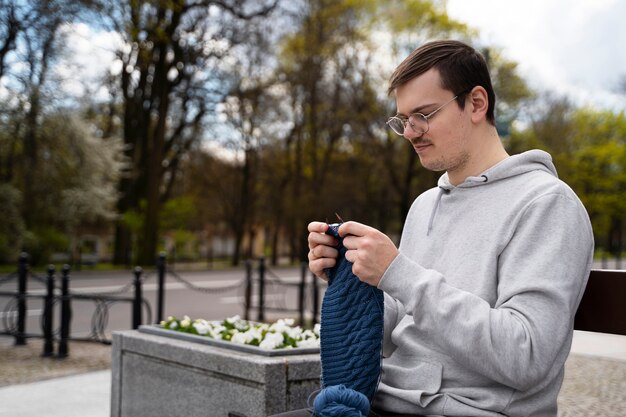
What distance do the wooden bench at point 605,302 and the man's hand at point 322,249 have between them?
0.98 meters

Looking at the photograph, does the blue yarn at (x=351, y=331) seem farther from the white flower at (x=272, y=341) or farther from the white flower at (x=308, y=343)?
the white flower at (x=308, y=343)

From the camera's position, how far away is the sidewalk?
6.30m

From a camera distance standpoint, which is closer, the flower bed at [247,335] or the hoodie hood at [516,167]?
the hoodie hood at [516,167]

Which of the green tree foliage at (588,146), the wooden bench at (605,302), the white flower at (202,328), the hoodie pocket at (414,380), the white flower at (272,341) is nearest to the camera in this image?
the hoodie pocket at (414,380)

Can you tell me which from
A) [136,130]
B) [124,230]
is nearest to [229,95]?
[136,130]

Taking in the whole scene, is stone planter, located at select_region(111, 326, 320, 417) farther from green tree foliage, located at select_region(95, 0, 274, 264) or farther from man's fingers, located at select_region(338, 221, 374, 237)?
green tree foliage, located at select_region(95, 0, 274, 264)

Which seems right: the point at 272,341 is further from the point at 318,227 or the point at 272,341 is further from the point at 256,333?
the point at 318,227

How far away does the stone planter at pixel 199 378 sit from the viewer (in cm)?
376

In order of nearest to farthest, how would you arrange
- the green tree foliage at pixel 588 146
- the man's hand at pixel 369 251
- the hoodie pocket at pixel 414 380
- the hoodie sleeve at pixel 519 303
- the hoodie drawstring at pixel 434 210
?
the hoodie sleeve at pixel 519 303 → the man's hand at pixel 369 251 → the hoodie pocket at pixel 414 380 → the hoodie drawstring at pixel 434 210 → the green tree foliage at pixel 588 146

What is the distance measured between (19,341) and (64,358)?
1.47 meters

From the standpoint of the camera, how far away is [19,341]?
1059cm

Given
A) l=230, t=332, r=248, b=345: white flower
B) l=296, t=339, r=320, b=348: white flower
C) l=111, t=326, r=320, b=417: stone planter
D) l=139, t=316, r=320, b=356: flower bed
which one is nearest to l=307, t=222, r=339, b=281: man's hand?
l=111, t=326, r=320, b=417: stone planter

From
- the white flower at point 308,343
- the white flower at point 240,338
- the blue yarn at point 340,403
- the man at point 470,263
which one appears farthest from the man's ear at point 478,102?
the white flower at point 240,338

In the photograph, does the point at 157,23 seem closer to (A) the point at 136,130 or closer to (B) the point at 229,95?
(B) the point at 229,95
